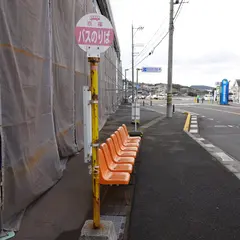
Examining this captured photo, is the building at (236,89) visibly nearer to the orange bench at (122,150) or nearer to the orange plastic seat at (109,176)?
the orange bench at (122,150)

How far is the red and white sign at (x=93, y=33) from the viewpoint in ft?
9.84

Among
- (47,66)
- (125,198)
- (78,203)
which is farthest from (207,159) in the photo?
(47,66)

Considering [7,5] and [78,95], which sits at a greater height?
[7,5]

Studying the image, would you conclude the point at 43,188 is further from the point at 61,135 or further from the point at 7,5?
the point at 7,5

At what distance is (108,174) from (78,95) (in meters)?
3.77

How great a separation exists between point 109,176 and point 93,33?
2267mm

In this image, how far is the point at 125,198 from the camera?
15.0 ft

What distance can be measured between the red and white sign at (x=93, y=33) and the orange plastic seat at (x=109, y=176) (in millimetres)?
1693

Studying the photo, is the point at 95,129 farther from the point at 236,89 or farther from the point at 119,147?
the point at 236,89

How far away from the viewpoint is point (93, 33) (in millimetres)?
3033

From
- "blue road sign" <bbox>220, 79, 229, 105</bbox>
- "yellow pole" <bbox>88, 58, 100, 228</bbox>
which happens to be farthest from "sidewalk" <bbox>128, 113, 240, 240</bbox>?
"blue road sign" <bbox>220, 79, 229, 105</bbox>

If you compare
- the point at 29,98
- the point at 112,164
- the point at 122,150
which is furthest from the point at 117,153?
the point at 29,98

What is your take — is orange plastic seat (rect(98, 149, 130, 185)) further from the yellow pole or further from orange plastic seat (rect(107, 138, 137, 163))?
the yellow pole

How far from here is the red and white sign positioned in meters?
3.00
